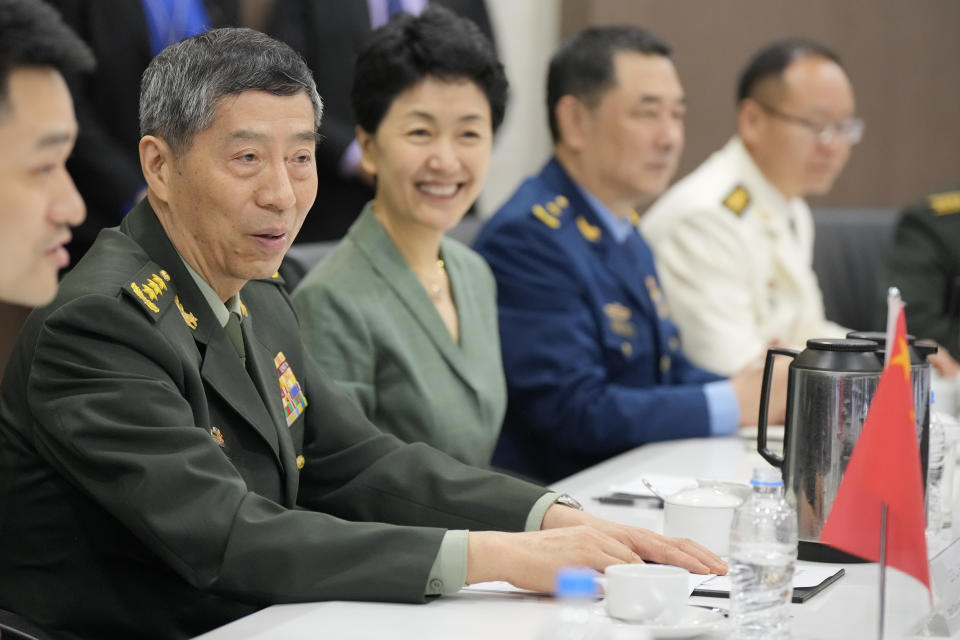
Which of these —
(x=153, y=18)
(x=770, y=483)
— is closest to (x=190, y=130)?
(x=770, y=483)

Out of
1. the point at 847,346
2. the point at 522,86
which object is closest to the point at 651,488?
the point at 847,346

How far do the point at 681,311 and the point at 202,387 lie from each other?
189cm

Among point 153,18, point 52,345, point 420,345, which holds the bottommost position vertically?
point 420,345

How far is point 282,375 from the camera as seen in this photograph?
1850 millimetres

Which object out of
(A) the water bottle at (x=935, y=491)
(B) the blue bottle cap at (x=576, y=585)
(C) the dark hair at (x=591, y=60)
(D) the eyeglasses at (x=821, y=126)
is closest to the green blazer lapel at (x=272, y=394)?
(B) the blue bottle cap at (x=576, y=585)

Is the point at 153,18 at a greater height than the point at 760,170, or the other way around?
the point at 153,18

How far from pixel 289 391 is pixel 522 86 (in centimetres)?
332

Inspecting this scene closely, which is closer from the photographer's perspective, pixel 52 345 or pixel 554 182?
pixel 52 345

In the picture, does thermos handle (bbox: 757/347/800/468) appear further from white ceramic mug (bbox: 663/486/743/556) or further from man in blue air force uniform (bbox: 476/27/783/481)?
man in blue air force uniform (bbox: 476/27/783/481)

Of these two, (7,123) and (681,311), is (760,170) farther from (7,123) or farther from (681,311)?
(7,123)

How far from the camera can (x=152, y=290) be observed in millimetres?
1577

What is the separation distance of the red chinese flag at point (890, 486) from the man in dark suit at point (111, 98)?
2.26 m

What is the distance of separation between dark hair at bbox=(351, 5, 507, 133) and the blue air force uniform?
0.49 meters

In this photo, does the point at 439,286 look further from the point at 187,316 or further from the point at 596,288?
the point at 187,316
